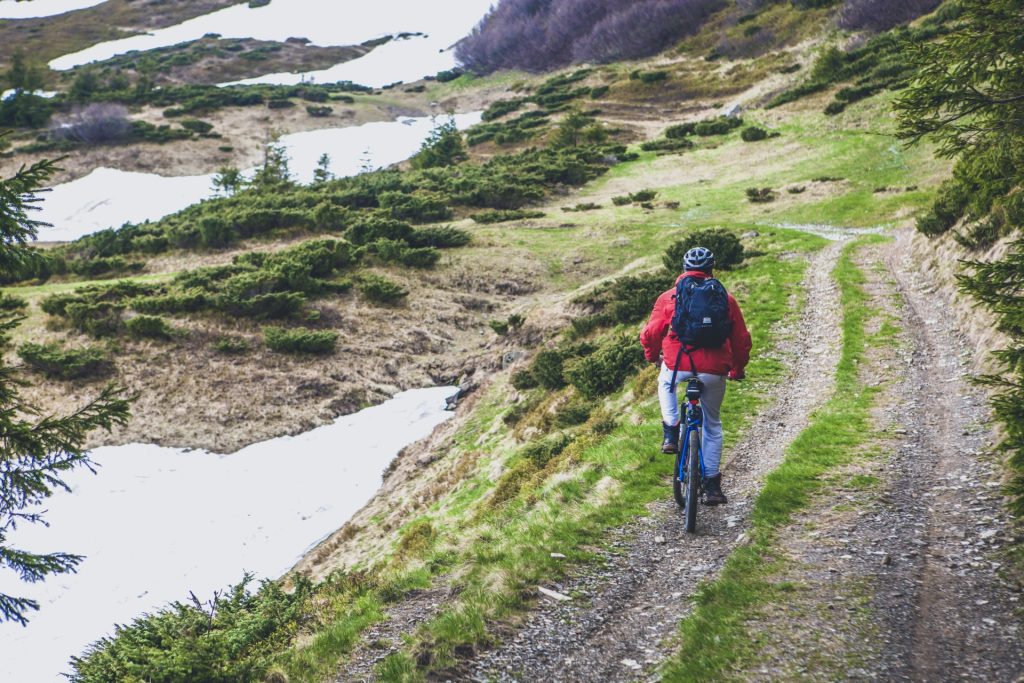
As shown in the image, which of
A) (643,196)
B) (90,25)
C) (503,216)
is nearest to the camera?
(503,216)

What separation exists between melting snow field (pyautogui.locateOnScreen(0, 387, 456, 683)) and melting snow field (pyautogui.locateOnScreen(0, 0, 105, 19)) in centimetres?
15444

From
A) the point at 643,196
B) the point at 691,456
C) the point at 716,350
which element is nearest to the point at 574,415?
the point at 691,456

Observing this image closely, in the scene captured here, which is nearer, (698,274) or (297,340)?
(698,274)

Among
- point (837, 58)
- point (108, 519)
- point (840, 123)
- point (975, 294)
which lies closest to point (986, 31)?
point (975, 294)

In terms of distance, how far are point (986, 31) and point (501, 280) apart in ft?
70.2

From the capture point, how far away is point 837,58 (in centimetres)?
4559

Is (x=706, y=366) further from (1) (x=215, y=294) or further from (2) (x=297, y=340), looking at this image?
(1) (x=215, y=294)

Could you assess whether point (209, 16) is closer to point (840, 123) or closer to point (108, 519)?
point (840, 123)

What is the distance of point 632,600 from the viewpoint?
6281 millimetres

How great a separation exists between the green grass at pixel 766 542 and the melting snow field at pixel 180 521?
375 inches

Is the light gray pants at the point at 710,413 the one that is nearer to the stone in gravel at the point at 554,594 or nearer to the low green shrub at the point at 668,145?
the stone in gravel at the point at 554,594

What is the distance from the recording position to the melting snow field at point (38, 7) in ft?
421

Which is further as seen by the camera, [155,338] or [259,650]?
[155,338]

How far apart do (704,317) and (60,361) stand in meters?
20.1
